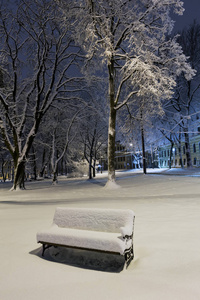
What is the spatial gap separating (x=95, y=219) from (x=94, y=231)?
9.0 inches

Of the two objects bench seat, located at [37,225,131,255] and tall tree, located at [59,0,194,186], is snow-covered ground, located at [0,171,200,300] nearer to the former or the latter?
bench seat, located at [37,225,131,255]

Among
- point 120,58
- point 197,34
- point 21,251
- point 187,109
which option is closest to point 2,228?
point 21,251

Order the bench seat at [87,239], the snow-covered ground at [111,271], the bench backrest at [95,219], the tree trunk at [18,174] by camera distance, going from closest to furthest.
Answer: the snow-covered ground at [111,271]
the bench seat at [87,239]
the bench backrest at [95,219]
the tree trunk at [18,174]

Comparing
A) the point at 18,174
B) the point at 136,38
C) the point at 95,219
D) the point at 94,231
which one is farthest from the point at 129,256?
the point at 18,174

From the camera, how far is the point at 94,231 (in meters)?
4.50

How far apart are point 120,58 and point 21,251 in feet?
45.2

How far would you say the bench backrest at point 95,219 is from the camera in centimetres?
439

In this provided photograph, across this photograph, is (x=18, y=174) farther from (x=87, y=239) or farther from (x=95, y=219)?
(x=87, y=239)

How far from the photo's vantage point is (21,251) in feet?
15.5

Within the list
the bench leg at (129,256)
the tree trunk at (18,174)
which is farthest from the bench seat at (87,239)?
the tree trunk at (18,174)

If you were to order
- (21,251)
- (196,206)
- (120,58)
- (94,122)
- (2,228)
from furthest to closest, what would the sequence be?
(94,122) < (120,58) < (196,206) < (2,228) < (21,251)

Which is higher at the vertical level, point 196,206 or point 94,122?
point 94,122

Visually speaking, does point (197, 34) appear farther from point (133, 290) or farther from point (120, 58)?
point (133, 290)

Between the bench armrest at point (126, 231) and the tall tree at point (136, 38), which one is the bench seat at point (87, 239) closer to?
the bench armrest at point (126, 231)
